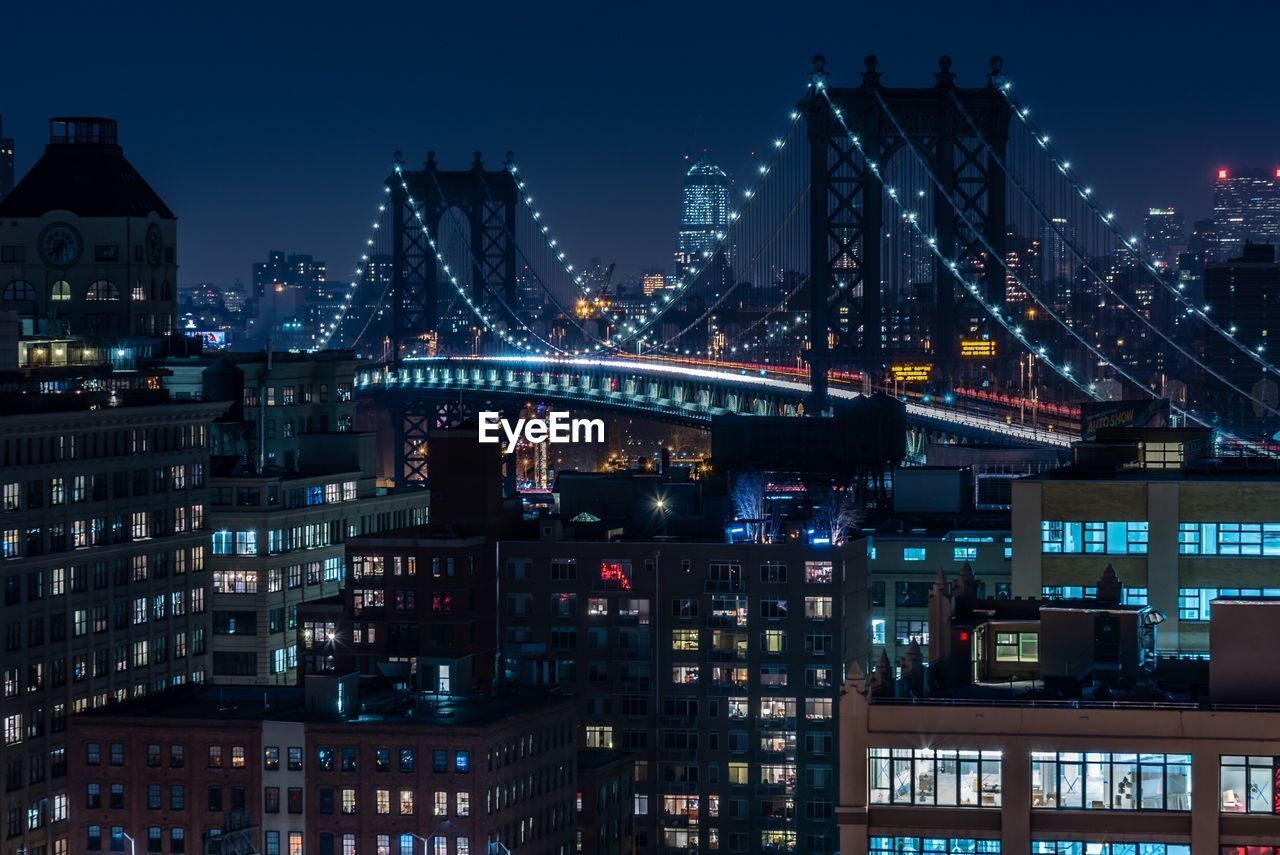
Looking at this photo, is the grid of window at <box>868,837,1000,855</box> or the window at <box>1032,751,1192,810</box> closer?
the window at <box>1032,751,1192,810</box>

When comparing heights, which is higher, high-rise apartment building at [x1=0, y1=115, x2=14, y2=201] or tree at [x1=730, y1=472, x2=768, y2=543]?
high-rise apartment building at [x1=0, y1=115, x2=14, y2=201]

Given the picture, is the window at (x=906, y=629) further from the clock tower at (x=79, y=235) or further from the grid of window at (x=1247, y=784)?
the grid of window at (x=1247, y=784)

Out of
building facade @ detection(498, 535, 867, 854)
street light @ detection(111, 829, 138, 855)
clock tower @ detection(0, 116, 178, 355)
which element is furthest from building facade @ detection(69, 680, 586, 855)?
clock tower @ detection(0, 116, 178, 355)

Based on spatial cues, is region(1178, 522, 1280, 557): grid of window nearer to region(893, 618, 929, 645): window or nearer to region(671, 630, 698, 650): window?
region(671, 630, 698, 650): window

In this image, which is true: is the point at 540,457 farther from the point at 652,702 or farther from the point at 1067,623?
the point at 1067,623

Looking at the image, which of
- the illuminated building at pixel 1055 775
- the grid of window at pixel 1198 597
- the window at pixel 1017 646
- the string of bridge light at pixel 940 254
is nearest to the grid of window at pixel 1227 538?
the grid of window at pixel 1198 597

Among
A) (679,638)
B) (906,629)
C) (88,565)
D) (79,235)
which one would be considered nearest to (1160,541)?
(679,638)

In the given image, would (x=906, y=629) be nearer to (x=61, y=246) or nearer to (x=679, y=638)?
(x=679, y=638)
